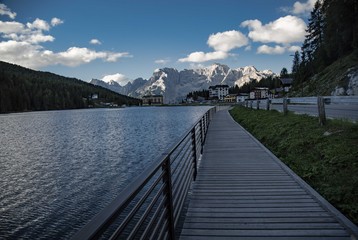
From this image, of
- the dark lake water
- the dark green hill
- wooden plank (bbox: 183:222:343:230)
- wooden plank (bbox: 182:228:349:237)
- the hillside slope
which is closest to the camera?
wooden plank (bbox: 182:228:349:237)

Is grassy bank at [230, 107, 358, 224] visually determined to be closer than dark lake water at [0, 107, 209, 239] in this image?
Yes

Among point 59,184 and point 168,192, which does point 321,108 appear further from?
point 59,184

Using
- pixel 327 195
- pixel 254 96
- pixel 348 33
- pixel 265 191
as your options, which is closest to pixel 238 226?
pixel 265 191

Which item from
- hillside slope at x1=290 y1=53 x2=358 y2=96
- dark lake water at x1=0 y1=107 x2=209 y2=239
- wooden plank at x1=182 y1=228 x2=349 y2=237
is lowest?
dark lake water at x1=0 y1=107 x2=209 y2=239

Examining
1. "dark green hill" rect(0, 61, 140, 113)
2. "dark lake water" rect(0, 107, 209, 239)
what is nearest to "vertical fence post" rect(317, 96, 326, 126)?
"dark lake water" rect(0, 107, 209, 239)

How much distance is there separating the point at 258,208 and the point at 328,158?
151 inches

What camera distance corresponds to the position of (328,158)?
7953mm

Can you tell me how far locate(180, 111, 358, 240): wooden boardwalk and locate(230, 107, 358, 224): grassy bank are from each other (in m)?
0.45

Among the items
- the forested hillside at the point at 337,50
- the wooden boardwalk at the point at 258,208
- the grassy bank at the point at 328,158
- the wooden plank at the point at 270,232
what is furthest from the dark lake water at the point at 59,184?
the forested hillside at the point at 337,50

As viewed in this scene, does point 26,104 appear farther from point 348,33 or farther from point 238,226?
point 238,226

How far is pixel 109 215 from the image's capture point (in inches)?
75.2

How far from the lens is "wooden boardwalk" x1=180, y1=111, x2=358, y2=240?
4.37 m

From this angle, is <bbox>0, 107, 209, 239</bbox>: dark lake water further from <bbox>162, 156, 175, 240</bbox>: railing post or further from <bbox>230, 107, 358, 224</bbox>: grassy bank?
<bbox>230, 107, 358, 224</bbox>: grassy bank

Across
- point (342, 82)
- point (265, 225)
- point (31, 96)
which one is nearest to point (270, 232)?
point (265, 225)
